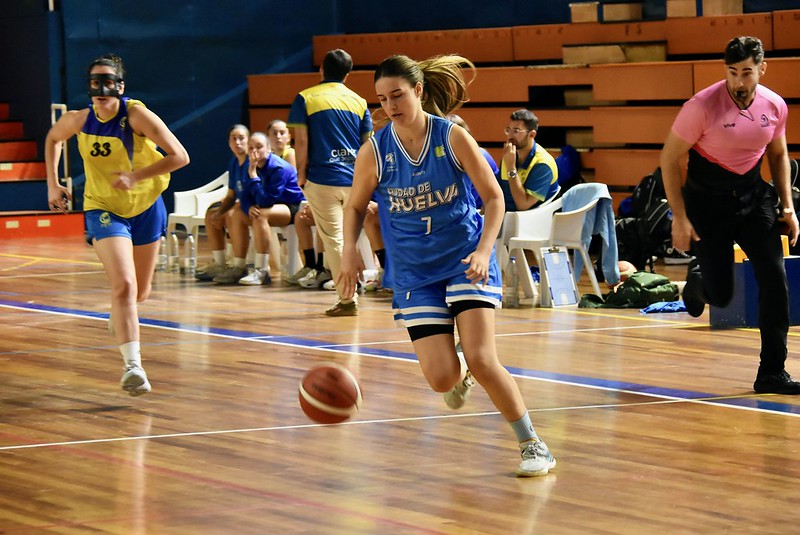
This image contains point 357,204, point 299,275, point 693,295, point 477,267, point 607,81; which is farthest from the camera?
point 607,81

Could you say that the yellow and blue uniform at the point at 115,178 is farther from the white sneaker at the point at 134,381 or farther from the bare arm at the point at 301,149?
the bare arm at the point at 301,149

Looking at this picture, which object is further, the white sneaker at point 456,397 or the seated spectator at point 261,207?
the seated spectator at point 261,207

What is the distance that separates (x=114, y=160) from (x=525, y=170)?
15.0 ft

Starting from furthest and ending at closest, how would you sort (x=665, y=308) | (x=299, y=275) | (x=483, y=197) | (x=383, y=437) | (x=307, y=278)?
(x=299, y=275), (x=307, y=278), (x=665, y=308), (x=383, y=437), (x=483, y=197)

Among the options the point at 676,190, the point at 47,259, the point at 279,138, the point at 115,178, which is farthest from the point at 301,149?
the point at 47,259

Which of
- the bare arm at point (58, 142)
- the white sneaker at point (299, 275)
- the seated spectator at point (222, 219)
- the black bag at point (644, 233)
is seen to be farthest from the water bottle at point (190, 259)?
the bare arm at point (58, 142)

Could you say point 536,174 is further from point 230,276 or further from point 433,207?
point 433,207

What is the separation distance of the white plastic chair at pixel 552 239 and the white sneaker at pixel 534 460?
5342 mm

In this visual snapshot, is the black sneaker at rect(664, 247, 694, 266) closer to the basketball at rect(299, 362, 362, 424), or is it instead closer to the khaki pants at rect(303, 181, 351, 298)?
the khaki pants at rect(303, 181, 351, 298)

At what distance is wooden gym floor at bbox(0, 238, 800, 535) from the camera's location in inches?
179

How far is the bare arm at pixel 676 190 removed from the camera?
637cm

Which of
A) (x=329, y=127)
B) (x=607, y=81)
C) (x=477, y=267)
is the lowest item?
(x=477, y=267)

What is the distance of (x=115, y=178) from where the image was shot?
22.8ft

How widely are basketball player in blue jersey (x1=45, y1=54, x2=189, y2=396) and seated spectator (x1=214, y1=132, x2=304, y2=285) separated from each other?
4.69 m
